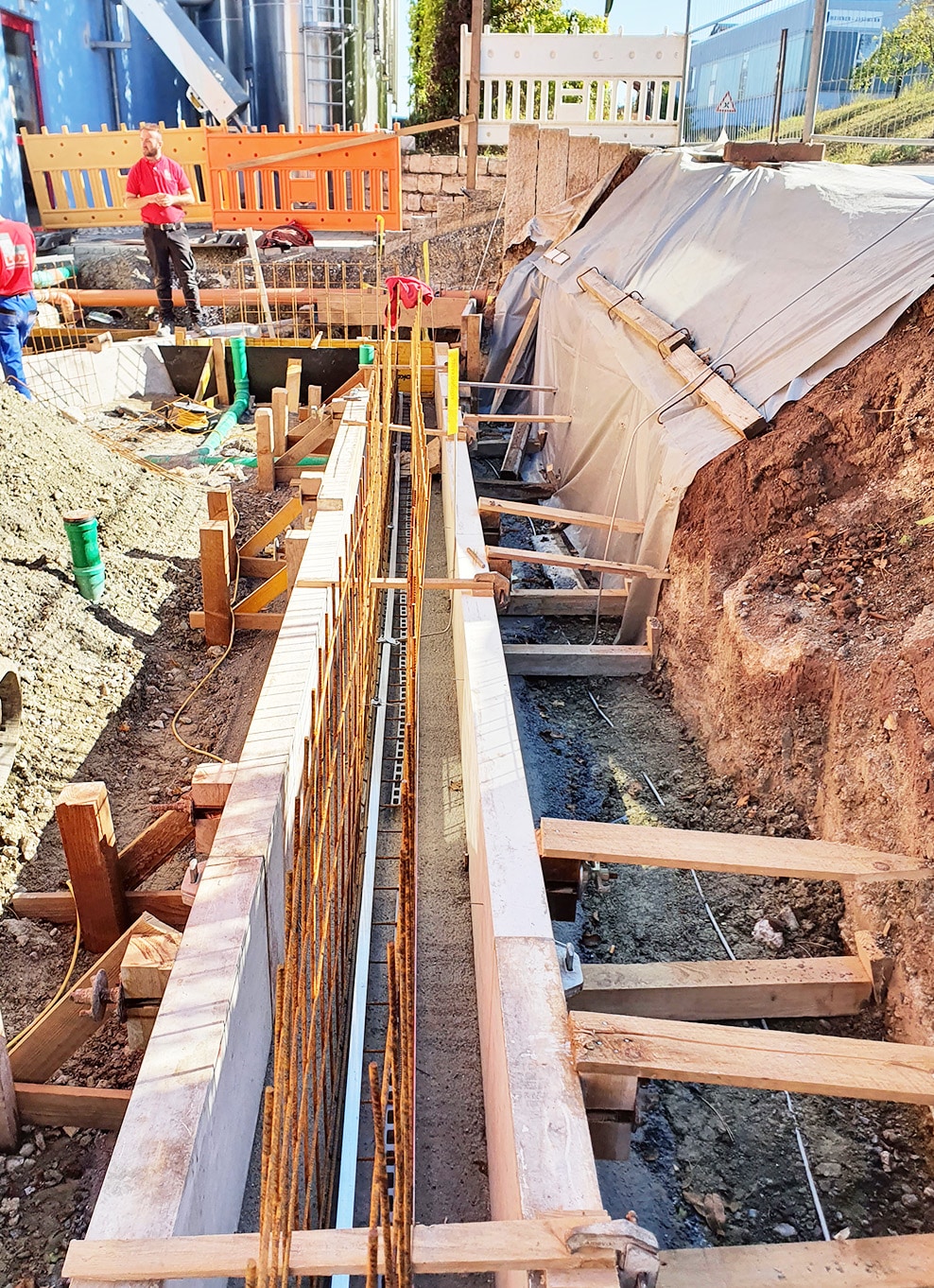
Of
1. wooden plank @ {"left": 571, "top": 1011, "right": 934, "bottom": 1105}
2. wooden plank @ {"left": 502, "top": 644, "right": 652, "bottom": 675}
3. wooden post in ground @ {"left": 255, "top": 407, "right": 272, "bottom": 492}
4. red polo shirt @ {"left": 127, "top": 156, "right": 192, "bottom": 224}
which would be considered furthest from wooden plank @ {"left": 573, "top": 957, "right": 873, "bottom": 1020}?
red polo shirt @ {"left": 127, "top": 156, "right": 192, "bottom": 224}

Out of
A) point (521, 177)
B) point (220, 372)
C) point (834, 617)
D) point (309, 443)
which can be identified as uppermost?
point (521, 177)

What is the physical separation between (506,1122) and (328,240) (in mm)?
15190

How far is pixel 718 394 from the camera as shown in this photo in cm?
576

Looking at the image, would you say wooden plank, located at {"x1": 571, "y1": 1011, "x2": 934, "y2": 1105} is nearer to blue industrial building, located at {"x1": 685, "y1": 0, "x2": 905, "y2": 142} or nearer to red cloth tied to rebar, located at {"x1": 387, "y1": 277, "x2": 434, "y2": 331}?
blue industrial building, located at {"x1": 685, "y1": 0, "x2": 905, "y2": 142}

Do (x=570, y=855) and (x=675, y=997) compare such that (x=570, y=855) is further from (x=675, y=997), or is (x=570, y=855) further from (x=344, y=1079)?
(x=344, y=1079)

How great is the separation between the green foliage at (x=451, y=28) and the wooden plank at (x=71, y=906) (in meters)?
18.1

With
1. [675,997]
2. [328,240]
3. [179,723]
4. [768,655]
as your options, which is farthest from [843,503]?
[328,240]

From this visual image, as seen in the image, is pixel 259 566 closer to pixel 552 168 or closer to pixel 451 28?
pixel 552 168

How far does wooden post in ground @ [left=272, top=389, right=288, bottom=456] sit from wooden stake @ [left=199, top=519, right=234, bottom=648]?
2773 millimetres

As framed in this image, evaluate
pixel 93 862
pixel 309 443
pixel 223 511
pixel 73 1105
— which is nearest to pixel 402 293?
pixel 309 443

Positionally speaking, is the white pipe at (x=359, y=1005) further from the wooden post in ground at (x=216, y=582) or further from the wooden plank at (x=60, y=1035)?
the wooden post in ground at (x=216, y=582)

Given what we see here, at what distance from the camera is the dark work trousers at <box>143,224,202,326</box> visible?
11.3 m

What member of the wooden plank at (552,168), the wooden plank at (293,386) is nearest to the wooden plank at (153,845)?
the wooden plank at (293,386)

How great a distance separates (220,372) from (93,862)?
8.27 m
